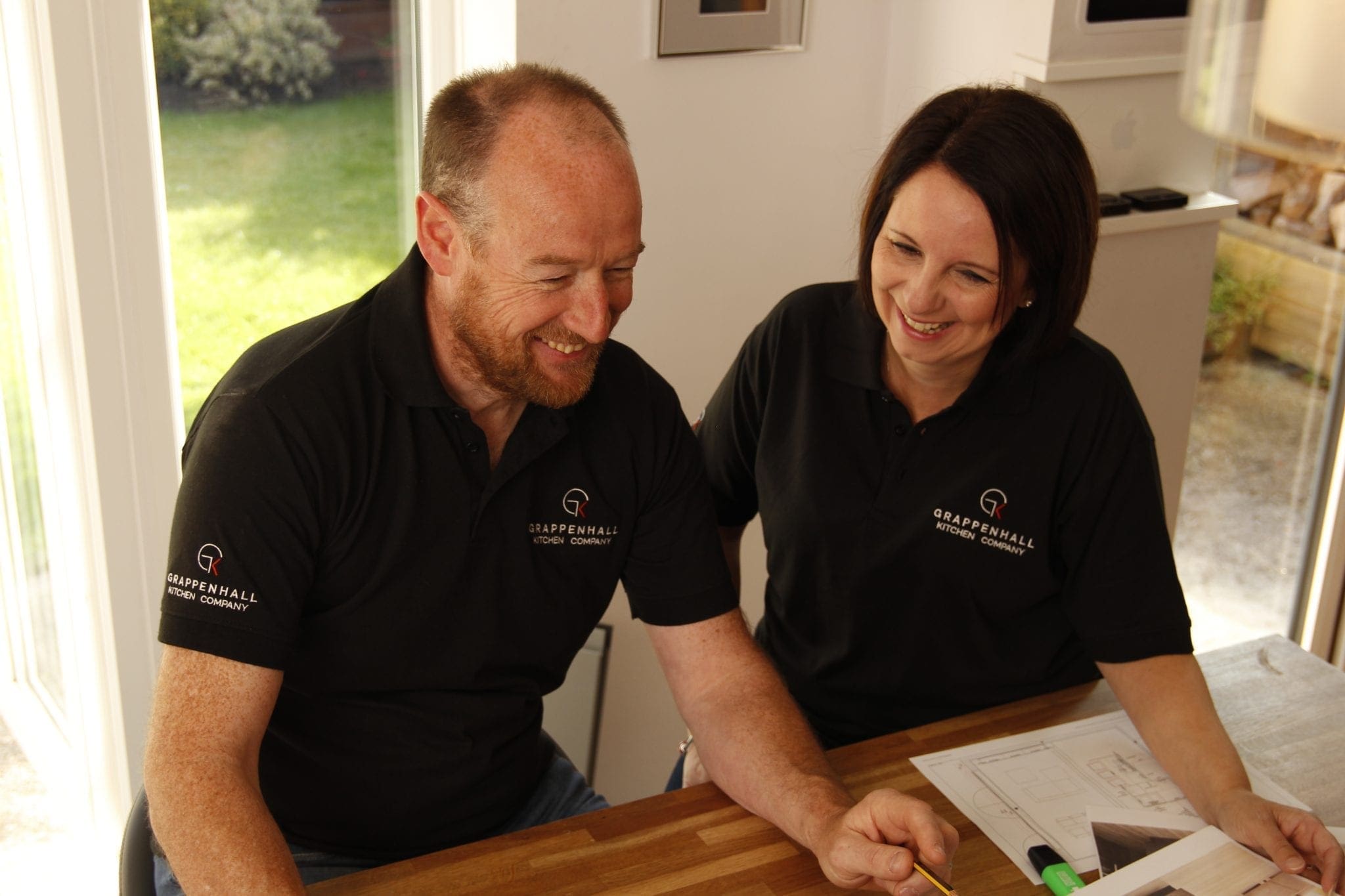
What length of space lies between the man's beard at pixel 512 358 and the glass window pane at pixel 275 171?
1.05 metres

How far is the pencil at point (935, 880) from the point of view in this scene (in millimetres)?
1454

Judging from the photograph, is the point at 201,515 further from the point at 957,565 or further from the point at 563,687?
the point at 563,687

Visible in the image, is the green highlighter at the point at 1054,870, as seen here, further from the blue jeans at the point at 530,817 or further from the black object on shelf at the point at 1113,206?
the black object on shelf at the point at 1113,206

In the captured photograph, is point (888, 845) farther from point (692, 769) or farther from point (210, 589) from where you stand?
point (210, 589)

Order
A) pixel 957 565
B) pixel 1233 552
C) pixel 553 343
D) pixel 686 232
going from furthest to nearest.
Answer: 1. pixel 1233 552
2. pixel 686 232
3. pixel 957 565
4. pixel 553 343

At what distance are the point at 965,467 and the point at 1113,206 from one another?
3.73ft

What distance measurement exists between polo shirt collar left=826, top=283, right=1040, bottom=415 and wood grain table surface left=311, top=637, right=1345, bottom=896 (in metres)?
0.45

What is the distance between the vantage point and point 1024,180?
72.7 inches

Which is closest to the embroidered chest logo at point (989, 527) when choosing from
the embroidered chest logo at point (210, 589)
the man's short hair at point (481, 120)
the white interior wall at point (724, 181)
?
the man's short hair at point (481, 120)

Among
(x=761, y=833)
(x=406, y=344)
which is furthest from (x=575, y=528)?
(x=761, y=833)

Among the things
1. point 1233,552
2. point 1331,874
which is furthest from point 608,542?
point 1233,552

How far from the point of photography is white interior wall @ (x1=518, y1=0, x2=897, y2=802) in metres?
2.79

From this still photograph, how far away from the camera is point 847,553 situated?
206cm

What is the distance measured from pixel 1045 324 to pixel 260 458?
111cm
